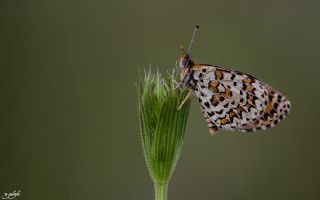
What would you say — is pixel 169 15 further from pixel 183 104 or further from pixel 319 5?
pixel 183 104

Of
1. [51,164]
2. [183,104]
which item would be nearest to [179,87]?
[183,104]

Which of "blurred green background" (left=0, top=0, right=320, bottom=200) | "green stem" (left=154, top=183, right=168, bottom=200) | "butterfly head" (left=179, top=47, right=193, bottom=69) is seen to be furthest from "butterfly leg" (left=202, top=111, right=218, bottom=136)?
"blurred green background" (left=0, top=0, right=320, bottom=200)

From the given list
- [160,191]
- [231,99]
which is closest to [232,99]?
[231,99]

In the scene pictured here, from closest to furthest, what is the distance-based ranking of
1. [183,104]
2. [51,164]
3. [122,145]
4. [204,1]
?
[183,104] < [51,164] < [122,145] < [204,1]

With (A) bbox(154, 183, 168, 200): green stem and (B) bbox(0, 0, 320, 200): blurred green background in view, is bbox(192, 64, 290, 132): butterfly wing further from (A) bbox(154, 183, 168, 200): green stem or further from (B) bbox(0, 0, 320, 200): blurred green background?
(B) bbox(0, 0, 320, 200): blurred green background

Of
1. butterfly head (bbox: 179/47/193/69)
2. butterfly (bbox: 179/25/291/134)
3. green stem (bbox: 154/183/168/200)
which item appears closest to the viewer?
green stem (bbox: 154/183/168/200)

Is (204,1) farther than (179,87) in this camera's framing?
Yes
